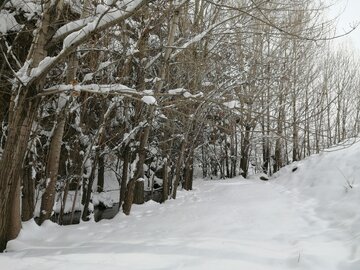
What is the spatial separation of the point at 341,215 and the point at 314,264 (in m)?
2.13

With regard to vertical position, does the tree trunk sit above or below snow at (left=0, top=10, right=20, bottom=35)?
below

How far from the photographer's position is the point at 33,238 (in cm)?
441

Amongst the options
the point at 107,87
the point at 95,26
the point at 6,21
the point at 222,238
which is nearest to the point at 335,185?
the point at 222,238

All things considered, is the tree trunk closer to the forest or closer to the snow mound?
the forest

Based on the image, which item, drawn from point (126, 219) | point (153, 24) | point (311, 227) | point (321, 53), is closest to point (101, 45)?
point (153, 24)

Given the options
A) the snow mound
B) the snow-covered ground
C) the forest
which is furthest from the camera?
the snow mound

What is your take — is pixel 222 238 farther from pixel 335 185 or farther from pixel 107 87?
pixel 335 185

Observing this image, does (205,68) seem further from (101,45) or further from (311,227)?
(311,227)

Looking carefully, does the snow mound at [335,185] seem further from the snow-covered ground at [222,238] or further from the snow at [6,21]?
the snow at [6,21]

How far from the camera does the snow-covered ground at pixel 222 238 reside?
2941mm

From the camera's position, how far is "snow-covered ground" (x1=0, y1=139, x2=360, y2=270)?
2.94 m

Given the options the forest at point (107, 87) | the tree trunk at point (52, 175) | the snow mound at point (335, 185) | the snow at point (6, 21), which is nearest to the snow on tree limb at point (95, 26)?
the forest at point (107, 87)

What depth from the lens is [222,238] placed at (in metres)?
3.77

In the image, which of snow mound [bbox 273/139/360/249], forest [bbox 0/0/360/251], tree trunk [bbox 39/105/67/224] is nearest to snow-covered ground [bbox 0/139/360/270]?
snow mound [bbox 273/139/360/249]
